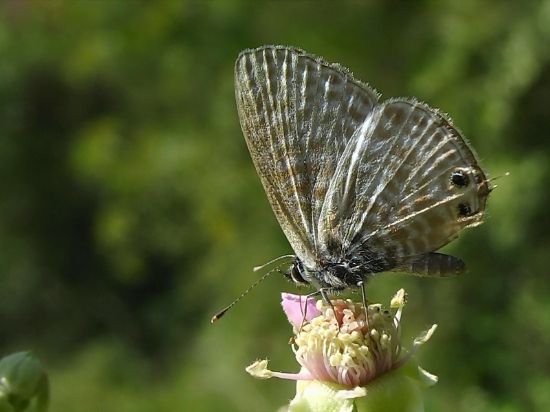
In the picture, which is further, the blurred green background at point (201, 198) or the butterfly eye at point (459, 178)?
the blurred green background at point (201, 198)

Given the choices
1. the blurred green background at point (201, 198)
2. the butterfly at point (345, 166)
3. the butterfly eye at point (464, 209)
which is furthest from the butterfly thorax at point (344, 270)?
the blurred green background at point (201, 198)

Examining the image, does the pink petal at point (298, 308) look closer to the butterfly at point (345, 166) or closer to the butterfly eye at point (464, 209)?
the butterfly at point (345, 166)

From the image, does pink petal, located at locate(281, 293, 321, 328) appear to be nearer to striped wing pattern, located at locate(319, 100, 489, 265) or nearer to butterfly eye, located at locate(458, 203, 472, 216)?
striped wing pattern, located at locate(319, 100, 489, 265)

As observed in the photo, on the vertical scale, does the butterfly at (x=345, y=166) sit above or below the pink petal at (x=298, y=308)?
above

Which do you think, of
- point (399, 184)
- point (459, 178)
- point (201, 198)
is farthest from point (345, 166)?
point (201, 198)

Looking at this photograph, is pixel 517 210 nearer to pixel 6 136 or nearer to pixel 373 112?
pixel 373 112

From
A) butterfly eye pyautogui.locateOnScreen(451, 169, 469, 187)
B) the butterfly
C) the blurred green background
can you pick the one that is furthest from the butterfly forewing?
the blurred green background
